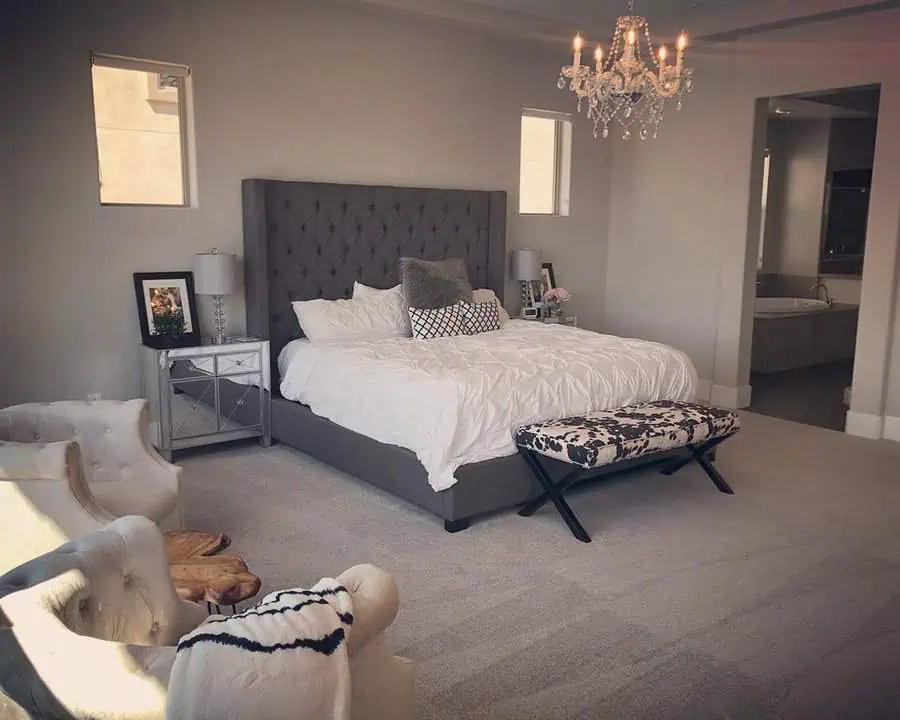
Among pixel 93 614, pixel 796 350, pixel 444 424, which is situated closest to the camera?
pixel 93 614

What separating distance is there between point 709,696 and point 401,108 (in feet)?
14.7

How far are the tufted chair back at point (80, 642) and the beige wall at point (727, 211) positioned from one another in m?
5.25

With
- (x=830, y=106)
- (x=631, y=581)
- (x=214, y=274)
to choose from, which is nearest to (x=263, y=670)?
(x=631, y=581)

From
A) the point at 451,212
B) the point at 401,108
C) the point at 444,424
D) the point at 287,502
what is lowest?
the point at 287,502

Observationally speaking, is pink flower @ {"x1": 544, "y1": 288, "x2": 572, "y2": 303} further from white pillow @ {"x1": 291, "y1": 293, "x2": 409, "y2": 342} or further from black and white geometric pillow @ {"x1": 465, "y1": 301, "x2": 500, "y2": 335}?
white pillow @ {"x1": 291, "y1": 293, "x2": 409, "y2": 342}

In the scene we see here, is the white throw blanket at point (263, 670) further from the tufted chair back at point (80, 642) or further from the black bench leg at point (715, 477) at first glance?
the black bench leg at point (715, 477)

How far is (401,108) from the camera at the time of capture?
5.65 m

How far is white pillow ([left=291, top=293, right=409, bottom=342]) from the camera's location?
194 inches

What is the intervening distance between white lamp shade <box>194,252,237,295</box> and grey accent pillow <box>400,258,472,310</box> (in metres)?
1.19

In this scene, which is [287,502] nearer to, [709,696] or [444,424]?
[444,424]

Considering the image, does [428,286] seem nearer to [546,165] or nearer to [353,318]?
[353,318]

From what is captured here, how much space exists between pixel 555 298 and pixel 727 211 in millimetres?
1540

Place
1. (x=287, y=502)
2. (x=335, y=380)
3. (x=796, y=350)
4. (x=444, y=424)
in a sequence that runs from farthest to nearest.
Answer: (x=796, y=350) → (x=335, y=380) → (x=287, y=502) → (x=444, y=424)

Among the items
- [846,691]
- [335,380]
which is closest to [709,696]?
[846,691]
